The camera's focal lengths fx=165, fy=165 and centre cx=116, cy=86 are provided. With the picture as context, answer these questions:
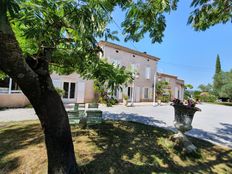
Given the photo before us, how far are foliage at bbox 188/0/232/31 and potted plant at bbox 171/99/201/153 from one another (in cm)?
274

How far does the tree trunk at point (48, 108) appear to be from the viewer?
2.23 m

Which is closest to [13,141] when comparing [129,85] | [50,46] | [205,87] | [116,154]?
[116,154]

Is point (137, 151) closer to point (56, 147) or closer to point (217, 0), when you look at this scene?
point (56, 147)

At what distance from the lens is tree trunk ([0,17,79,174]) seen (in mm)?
2228

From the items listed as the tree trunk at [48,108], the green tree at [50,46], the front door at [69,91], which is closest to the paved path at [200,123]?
the front door at [69,91]

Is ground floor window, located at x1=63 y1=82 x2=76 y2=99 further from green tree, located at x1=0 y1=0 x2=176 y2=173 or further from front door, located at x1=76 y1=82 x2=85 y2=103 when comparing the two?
green tree, located at x1=0 y1=0 x2=176 y2=173

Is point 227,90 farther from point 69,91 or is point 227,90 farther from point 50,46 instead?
point 50,46

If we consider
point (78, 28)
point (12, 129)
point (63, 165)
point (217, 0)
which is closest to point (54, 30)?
point (78, 28)

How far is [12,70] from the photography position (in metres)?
2.18

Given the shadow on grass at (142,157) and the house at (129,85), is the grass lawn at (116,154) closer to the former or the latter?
the shadow on grass at (142,157)

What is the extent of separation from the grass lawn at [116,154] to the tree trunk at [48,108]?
89 centimetres

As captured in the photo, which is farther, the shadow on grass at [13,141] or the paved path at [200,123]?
the paved path at [200,123]

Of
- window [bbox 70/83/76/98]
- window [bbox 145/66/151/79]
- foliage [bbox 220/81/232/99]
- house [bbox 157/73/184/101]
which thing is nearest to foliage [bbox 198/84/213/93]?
foliage [bbox 220/81/232/99]

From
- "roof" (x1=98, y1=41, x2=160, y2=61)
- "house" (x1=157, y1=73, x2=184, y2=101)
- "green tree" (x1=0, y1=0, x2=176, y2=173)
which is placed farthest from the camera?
"house" (x1=157, y1=73, x2=184, y2=101)
